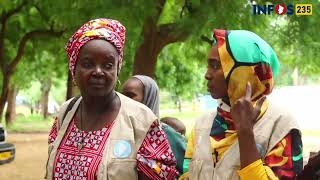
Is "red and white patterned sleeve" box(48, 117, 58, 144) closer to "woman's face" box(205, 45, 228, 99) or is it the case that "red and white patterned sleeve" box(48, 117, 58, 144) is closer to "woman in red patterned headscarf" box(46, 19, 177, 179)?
"woman in red patterned headscarf" box(46, 19, 177, 179)

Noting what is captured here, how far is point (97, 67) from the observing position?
199 centimetres

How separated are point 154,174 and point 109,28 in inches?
25.7

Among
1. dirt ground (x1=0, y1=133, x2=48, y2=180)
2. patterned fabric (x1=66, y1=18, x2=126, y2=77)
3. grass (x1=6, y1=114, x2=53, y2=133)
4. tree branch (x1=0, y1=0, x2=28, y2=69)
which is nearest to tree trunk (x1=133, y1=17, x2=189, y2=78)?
dirt ground (x1=0, y1=133, x2=48, y2=180)

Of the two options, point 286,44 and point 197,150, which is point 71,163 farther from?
point 286,44

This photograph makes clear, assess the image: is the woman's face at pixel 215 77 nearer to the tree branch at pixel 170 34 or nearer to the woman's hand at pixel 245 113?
the woman's hand at pixel 245 113

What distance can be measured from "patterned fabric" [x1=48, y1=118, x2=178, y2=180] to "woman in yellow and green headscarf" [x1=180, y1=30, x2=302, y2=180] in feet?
0.60

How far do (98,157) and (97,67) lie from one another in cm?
37

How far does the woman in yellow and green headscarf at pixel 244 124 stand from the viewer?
6.01 ft

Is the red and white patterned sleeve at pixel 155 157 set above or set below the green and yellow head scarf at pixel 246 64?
below

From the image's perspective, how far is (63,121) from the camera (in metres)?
2.17

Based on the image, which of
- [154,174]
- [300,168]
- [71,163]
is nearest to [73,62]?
[71,163]

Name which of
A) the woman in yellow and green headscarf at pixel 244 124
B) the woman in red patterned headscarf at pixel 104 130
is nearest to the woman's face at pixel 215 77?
the woman in yellow and green headscarf at pixel 244 124

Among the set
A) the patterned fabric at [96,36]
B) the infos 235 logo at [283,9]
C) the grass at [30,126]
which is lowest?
the grass at [30,126]

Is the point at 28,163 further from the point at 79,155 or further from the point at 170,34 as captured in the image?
the point at 79,155
